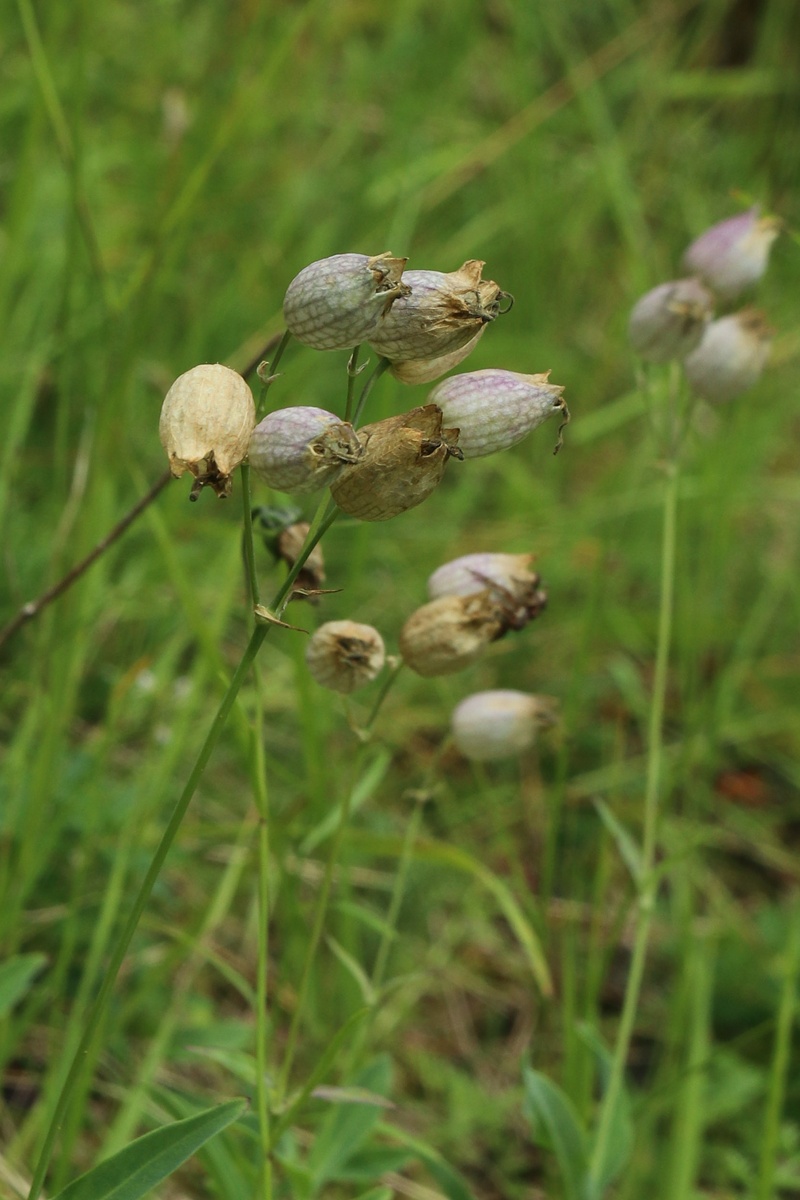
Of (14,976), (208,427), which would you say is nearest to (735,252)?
(208,427)

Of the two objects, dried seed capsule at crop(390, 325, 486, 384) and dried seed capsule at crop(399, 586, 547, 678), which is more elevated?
dried seed capsule at crop(390, 325, 486, 384)

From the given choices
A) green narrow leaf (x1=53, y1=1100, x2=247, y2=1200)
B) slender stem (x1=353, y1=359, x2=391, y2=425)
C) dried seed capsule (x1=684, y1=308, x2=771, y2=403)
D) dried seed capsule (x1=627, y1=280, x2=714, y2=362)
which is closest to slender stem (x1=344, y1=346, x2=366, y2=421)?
slender stem (x1=353, y1=359, x2=391, y2=425)

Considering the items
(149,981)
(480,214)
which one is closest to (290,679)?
(149,981)

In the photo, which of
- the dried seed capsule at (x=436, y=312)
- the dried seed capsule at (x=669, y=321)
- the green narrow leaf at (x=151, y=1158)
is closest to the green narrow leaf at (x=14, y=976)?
the green narrow leaf at (x=151, y=1158)

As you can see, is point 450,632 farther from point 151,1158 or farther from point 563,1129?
point 563,1129

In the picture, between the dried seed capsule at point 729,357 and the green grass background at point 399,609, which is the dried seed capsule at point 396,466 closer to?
the green grass background at point 399,609

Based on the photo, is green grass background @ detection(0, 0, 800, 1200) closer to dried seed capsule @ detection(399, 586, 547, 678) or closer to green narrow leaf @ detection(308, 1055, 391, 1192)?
green narrow leaf @ detection(308, 1055, 391, 1192)
